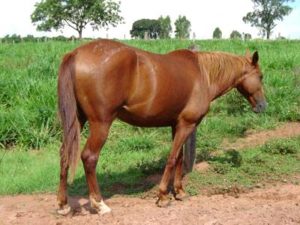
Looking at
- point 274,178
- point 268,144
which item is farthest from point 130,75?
point 268,144

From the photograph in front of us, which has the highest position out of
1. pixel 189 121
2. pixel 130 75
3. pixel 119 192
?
pixel 130 75

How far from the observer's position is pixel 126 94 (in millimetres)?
5062

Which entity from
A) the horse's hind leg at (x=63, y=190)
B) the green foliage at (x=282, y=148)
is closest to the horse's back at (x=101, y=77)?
the horse's hind leg at (x=63, y=190)

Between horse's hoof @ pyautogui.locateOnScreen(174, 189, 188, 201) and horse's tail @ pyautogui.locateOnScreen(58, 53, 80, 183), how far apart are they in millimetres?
1540

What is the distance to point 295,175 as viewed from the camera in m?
6.41

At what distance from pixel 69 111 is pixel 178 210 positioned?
5.58 ft

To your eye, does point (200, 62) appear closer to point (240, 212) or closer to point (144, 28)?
point (240, 212)

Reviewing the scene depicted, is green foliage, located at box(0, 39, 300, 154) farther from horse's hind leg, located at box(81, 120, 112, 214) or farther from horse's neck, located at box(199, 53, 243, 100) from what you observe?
horse's hind leg, located at box(81, 120, 112, 214)

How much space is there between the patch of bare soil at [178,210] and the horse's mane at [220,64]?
1562 mm

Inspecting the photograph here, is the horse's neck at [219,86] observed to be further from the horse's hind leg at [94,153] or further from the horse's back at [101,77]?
the horse's hind leg at [94,153]

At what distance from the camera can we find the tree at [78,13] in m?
47.2

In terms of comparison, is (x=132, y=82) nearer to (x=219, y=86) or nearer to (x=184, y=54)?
(x=184, y=54)

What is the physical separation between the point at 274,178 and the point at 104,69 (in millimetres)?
2962

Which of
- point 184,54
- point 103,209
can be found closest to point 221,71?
point 184,54
